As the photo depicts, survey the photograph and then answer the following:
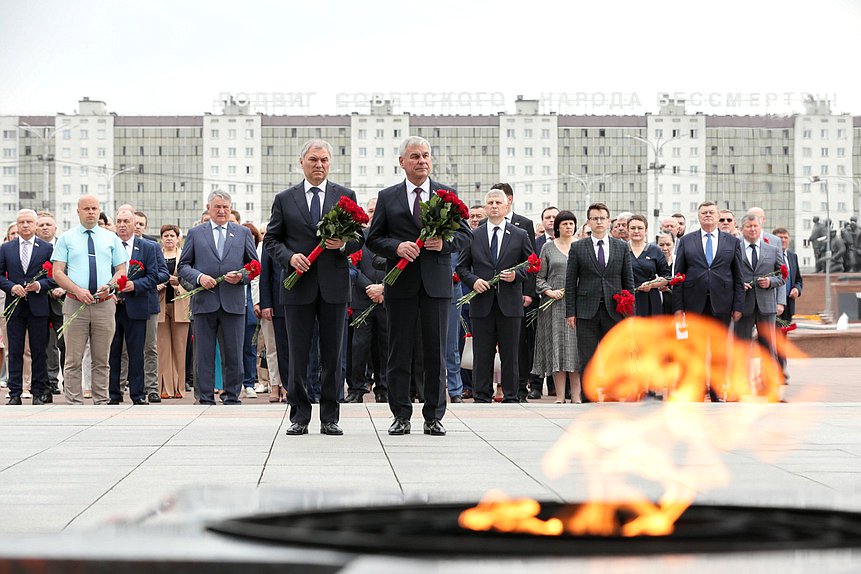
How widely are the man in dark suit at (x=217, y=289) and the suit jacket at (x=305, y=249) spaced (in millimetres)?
3653

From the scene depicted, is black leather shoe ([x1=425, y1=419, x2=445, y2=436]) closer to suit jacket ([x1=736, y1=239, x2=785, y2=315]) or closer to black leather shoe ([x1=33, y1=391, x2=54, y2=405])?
suit jacket ([x1=736, y1=239, x2=785, y2=315])

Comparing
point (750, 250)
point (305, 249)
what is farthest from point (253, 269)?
point (750, 250)

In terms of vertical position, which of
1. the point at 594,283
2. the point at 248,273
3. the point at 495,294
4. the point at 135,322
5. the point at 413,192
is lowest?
the point at 135,322

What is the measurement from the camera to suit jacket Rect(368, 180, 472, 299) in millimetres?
9406

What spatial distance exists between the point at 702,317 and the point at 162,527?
11.6 m

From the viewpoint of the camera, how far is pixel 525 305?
14.3m

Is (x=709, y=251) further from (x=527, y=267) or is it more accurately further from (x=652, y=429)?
(x=652, y=429)

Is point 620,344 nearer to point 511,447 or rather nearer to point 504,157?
point 511,447

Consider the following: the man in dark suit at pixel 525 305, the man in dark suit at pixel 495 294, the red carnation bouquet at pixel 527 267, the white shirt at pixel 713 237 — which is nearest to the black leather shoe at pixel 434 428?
the man in dark suit at pixel 495 294

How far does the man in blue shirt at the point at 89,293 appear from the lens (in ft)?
43.1

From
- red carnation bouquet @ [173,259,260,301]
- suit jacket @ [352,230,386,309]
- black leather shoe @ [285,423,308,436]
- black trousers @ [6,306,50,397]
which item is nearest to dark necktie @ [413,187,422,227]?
black leather shoe @ [285,423,308,436]

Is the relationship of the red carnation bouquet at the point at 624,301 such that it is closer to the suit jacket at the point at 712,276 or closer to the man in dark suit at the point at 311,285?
Result: the suit jacket at the point at 712,276

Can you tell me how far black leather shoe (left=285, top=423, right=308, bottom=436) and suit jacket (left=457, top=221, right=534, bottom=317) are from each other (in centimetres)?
382

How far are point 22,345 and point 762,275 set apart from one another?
8.64m
